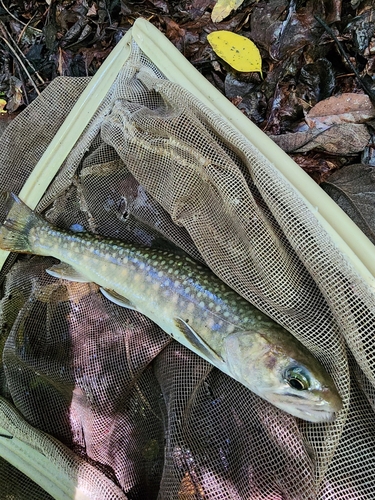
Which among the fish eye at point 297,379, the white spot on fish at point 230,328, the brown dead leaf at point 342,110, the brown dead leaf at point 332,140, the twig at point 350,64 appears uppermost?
the twig at point 350,64

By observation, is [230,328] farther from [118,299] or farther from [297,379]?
[118,299]

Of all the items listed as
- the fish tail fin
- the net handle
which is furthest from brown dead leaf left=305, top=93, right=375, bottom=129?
the fish tail fin

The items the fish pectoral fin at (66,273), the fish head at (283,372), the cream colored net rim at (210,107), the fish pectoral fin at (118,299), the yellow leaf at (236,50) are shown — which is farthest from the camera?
the yellow leaf at (236,50)

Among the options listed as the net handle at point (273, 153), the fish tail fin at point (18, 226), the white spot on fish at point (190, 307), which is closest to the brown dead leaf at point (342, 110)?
the net handle at point (273, 153)

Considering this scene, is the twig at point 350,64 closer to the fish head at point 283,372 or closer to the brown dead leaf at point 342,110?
the brown dead leaf at point 342,110

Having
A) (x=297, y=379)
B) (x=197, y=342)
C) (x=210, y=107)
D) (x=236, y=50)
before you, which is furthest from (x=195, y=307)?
(x=236, y=50)

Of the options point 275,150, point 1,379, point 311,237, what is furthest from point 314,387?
point 1,379

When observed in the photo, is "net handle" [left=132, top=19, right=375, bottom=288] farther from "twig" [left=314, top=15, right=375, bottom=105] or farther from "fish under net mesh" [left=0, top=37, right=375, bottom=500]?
"twig" [left=314, top=15, right=375, bottom=105]
